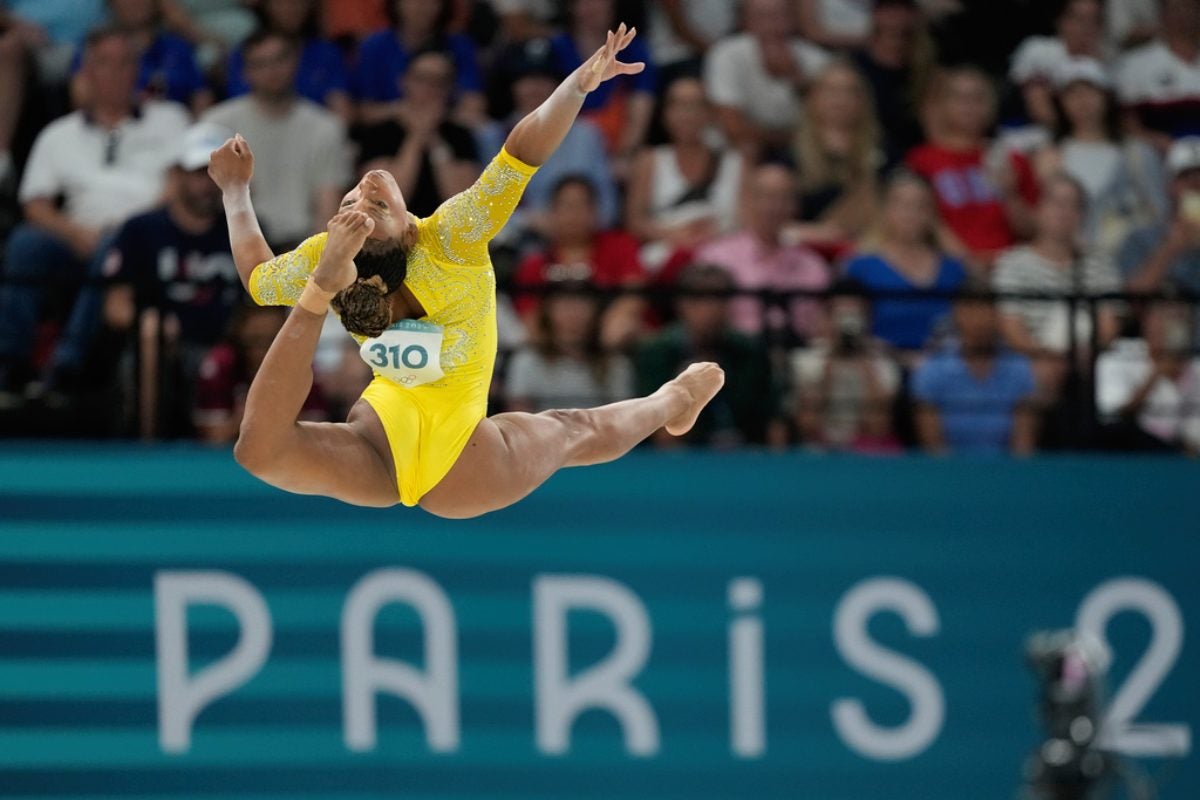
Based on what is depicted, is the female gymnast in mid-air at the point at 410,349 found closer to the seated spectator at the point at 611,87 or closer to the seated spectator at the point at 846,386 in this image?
the seated spectator at the point at 846,386

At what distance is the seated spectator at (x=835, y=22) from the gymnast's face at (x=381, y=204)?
561cm

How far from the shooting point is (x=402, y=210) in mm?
6516

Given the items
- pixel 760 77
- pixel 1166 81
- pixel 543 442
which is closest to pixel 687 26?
pixel 760 77

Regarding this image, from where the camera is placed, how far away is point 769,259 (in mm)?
10406

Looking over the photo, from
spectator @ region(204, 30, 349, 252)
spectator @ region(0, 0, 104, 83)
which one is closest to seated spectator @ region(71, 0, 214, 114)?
spectator @ region(0, 0, 104, 83)

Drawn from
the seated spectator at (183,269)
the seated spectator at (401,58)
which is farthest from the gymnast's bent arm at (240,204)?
the seated spectator at (401,58)

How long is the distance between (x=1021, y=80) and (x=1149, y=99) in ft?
2.52

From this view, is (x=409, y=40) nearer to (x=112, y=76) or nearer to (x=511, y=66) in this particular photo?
(x=511, y=66)

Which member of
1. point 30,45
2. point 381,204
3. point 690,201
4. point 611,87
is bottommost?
point 381,204

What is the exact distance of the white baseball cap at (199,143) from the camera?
8.53 metres

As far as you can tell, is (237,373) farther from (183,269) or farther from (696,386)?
(696,386)

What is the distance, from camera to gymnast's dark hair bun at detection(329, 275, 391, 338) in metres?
6.40

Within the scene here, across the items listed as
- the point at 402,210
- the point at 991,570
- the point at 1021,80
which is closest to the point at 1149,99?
the point at 1021,80

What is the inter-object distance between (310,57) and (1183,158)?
471cm
